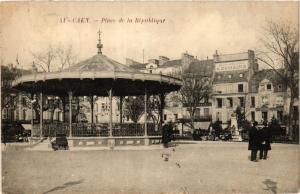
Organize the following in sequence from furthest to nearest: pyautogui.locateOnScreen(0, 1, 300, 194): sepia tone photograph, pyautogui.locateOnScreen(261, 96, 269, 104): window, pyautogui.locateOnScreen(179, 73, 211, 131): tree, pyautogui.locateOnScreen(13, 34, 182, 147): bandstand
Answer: pyautogui.locateOnScreen(261, 96, 269, 104): window
pyautogui.locateOnScreen(179, 73, 211, 131): tree
pyautogui.locateOnScreen(13, 34, 182, 147): bandstand
pyautogui.locateOnScreen(0, 1, 300, 194): sepia tone photograph

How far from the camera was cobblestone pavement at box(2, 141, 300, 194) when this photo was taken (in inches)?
502

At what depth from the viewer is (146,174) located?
14.2 meters

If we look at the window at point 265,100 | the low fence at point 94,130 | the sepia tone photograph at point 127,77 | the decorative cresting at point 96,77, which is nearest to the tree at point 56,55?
the sepia tone photograph at point 127,77

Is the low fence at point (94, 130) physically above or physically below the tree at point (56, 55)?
below

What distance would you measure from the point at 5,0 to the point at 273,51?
12922mm

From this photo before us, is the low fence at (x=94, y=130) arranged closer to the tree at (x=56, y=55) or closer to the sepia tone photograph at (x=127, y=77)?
the sepia tone photograph at (x=127, y=77)

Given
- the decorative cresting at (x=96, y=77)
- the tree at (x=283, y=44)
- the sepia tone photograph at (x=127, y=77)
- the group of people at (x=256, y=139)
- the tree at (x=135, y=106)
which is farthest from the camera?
the tree at (x=135, y=106)

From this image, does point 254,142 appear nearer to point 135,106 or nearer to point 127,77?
point 127,77

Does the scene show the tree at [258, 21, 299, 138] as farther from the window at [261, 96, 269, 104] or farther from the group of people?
the window at [261, 96, 269, 104]

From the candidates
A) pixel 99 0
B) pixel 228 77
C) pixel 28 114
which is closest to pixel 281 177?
pixel 99 0

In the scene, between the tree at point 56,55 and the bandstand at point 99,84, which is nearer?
the tree at point 56,55

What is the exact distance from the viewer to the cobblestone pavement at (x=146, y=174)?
12758mm

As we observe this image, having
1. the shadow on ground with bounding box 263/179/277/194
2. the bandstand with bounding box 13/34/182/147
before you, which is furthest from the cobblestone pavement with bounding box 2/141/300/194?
the bandstand with bounding box 13/34/182/147

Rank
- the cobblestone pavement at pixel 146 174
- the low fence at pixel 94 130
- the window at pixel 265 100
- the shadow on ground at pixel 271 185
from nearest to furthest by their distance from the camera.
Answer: the cobblestone pavement at pixel 146 174, the shadow on ground at pixel 271 185, the low fence at pixel 94 130, the window at pixel 265 100
